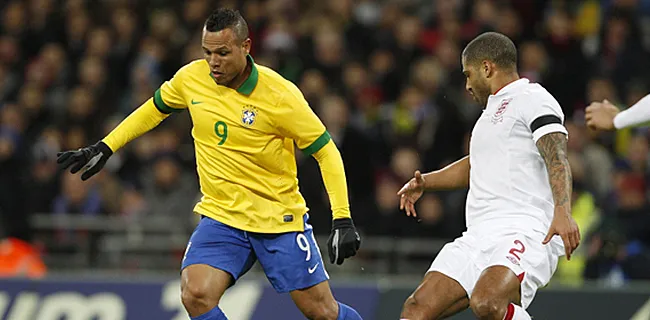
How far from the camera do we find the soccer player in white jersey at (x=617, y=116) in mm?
6766

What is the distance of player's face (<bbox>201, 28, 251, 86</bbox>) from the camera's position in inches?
281

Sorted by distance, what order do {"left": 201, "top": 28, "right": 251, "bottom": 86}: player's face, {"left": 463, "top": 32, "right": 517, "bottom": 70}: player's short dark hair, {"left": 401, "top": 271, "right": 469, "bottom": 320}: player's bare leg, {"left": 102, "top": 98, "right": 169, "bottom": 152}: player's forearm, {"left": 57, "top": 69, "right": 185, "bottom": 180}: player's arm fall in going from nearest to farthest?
1. {"left": 401, "top": 271, "right": 469, "bottom": 320}: player's bare leg
2. {"left": 463, "top": 32, "right": 517, "bottom": 70}: player's short dark hair
3. {"left": 201, "top": 28, "right": 251, "bottom": 86}: player's face
4. {"left": 57, "top": 69, "right": 185, "bottom": 180}: player's arm
5. {"left": 102, "top": 98, "right": 169, "bottom": 152}: player's forearm

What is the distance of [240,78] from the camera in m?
7.41

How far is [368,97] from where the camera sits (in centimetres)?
1345

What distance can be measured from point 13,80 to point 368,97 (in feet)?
15.5

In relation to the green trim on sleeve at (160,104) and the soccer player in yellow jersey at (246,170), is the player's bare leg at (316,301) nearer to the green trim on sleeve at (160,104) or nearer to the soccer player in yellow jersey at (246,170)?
the soccer player in yellow jersey at (246,170)

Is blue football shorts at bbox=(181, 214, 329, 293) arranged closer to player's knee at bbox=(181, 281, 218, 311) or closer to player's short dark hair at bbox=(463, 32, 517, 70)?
player's knee at bbox=(181, 281, 218, 311)

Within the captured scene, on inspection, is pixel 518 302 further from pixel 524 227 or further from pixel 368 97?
pixel 368 97

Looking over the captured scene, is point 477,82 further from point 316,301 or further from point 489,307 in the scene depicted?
point 316,301

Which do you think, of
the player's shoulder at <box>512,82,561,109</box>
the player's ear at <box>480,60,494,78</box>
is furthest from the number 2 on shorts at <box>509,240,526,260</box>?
the player's ear at <box>480,60,494,78</box>

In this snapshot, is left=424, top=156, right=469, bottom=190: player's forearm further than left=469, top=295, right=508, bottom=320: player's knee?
Yes

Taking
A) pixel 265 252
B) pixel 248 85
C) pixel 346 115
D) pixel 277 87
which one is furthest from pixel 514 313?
pixel 346 115

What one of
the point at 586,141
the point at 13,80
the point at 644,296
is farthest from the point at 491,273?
the point at 13,80

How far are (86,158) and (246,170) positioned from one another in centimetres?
99
